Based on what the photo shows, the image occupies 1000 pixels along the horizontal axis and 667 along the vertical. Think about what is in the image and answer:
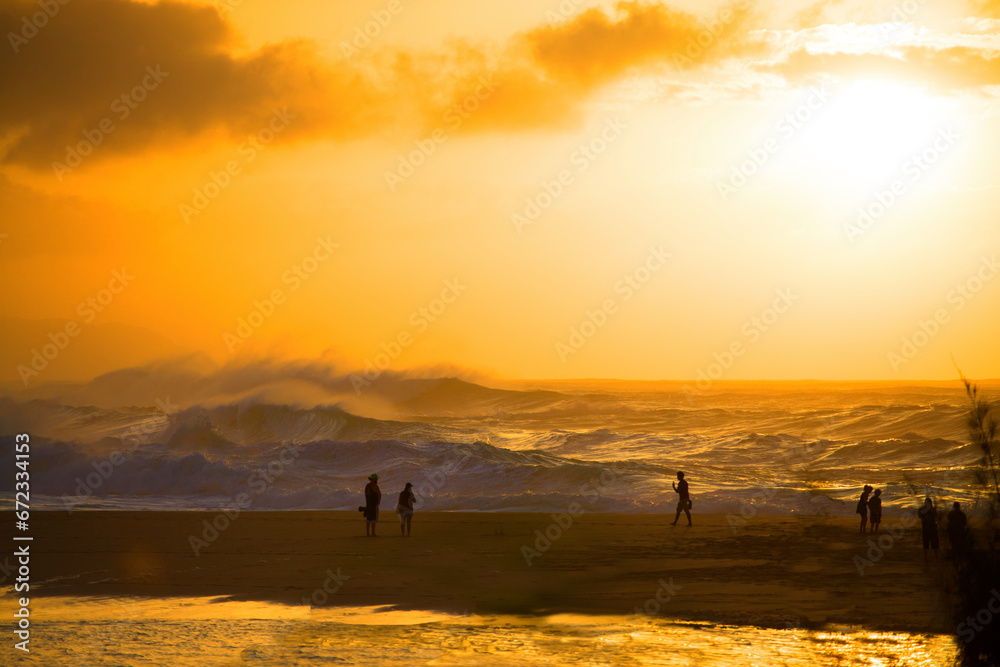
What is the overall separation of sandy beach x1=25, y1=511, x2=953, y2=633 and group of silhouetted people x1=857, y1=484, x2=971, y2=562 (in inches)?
16.5

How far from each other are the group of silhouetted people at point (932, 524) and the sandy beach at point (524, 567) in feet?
1.38

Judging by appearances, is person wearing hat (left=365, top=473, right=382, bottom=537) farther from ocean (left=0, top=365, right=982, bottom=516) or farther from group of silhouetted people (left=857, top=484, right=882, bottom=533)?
group of silhouetted people (left=857, top=484, right=882, bottom=533)

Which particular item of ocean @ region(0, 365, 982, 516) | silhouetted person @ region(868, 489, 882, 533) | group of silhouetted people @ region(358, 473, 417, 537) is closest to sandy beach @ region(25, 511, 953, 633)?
group of silhouetted people @ region(358, 473, 417, 537)

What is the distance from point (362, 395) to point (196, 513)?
158 ft

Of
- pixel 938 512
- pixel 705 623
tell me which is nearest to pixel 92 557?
pixel 705 623

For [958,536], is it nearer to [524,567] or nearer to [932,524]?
[932,524]

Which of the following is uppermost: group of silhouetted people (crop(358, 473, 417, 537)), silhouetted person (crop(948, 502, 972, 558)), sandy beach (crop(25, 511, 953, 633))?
silhouetted person (crop(948, 502, 972, 558))

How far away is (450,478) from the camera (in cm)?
2733

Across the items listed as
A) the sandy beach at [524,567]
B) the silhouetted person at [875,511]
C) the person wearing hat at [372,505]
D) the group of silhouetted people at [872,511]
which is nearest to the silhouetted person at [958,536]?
the sandy beach at [524,567]

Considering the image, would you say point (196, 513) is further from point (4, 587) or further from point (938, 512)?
point (938, 512)

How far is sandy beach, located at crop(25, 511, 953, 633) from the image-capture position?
440 inches

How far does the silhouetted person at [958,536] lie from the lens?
711cm

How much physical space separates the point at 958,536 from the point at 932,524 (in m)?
7.01

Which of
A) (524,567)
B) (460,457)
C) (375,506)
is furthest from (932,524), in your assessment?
(460,457)
